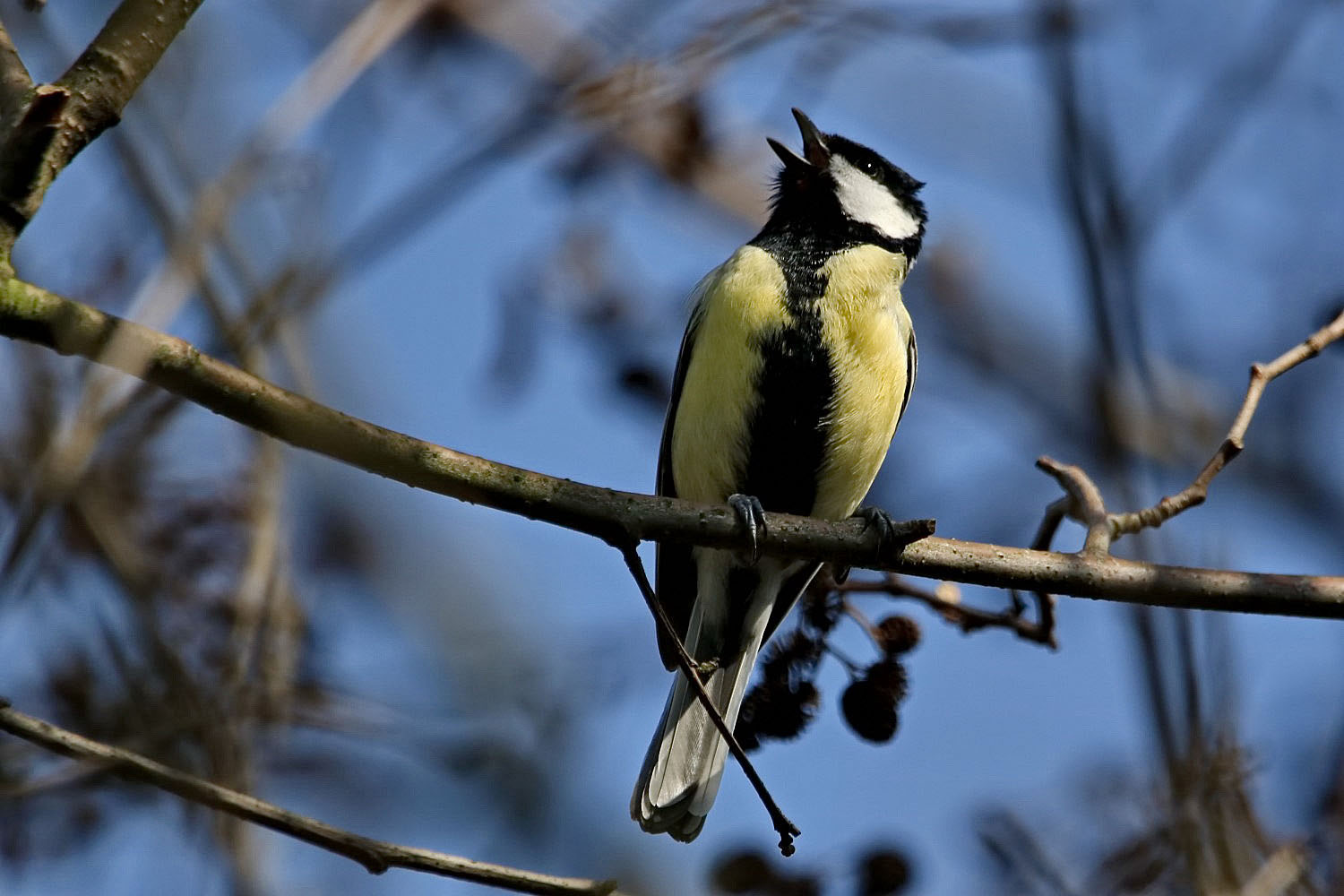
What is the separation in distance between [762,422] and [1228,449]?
1.19 metres

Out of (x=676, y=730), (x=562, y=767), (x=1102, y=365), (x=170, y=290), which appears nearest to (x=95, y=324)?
(x=170, y=290)

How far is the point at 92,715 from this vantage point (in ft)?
11.5

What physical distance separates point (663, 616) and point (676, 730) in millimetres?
1317

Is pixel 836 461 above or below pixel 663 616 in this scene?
above

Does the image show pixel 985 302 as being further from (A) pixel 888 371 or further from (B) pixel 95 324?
(B) pixel 95 324

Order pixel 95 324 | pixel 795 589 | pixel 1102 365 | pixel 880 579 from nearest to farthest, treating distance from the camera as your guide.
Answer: pixel 95 324
pixel 1102 365
pixel 880 579
pixel 795 589

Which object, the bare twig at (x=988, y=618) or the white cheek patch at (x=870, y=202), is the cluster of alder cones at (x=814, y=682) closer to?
the bare twig at (x=988, y=618)

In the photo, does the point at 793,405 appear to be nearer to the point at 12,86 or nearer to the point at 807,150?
the point at 807,150

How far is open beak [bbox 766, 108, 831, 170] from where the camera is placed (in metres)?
4.11

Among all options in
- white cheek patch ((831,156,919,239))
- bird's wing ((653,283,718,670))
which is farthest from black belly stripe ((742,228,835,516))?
white cheek patch ((831,156,919,239))

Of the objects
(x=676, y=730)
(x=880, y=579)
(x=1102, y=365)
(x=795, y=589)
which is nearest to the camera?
(x=1102, y=365)

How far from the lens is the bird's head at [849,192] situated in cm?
393

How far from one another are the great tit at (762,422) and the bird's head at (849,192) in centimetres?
3

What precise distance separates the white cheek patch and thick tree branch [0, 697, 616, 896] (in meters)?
2.59
